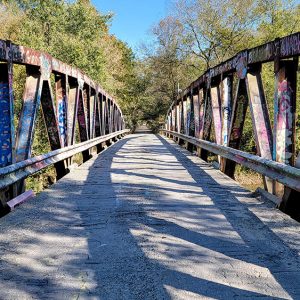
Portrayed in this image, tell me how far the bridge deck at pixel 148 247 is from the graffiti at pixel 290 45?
176 cm

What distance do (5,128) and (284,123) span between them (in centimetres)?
337

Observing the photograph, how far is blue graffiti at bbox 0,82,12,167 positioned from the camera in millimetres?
4770

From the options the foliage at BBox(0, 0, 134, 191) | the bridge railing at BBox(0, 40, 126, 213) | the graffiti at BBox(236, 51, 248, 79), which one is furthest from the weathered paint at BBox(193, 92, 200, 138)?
the foliage at BBox(0, 0, 134, 191)

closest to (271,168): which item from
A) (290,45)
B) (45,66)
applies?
(290,45)

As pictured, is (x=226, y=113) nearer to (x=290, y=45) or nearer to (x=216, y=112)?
(x=216, y=112)

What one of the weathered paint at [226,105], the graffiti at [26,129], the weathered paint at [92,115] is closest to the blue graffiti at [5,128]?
the graffiti at [26,129]

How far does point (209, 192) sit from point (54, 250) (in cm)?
284

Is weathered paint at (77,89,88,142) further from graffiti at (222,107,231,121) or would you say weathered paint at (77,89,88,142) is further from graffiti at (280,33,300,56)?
graffiti at (280,33,300,56)

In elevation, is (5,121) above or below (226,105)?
below

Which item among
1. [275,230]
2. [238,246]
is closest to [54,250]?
[238,246]

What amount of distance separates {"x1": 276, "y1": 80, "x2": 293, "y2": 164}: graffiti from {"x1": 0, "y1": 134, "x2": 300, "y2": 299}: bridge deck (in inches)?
26.1

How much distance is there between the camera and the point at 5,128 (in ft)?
16.0

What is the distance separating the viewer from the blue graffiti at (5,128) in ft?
15.6

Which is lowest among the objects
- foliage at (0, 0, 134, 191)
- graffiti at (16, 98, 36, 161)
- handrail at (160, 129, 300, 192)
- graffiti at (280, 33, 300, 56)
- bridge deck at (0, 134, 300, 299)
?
bridge deck at (0, 134, 300, 299)
